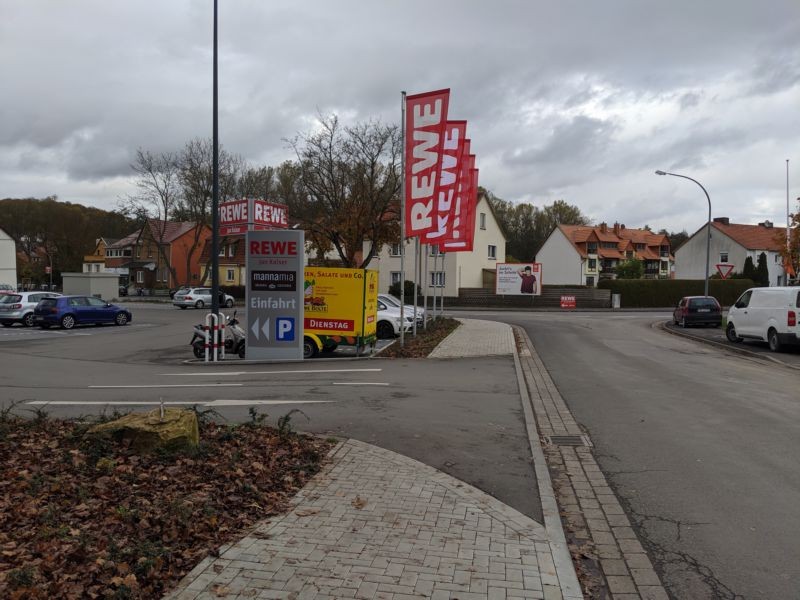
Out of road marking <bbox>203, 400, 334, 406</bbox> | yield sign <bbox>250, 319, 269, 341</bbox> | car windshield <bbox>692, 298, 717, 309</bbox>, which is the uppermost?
car windshield <bbox>692, 298, 717, 309</bbox>

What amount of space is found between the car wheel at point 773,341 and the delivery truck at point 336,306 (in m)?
11.9

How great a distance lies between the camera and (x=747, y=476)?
600cm

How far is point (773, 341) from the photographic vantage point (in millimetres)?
18609

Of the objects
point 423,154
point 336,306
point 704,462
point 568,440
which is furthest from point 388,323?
point 704,462

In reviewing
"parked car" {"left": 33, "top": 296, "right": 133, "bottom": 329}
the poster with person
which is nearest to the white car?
"parked car" {"left": 33, "top": 296, "right": 133, "bottom": 329}

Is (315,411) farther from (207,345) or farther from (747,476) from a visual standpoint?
(207,345)

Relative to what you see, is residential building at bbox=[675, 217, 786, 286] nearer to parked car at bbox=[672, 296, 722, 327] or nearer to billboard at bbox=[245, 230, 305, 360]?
parked car at bbox=[672, 296, 722, 327]

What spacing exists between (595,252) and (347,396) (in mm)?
84754

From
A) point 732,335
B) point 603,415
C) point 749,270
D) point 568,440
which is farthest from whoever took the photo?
point 749,270

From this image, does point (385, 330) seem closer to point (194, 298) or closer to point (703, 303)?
point (703, 303)

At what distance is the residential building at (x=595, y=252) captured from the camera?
7525 centimetres

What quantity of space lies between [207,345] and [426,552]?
1323 centimetres

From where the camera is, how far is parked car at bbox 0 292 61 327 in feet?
96.2

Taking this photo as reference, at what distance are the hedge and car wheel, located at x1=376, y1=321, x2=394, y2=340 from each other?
3250 centimetres
